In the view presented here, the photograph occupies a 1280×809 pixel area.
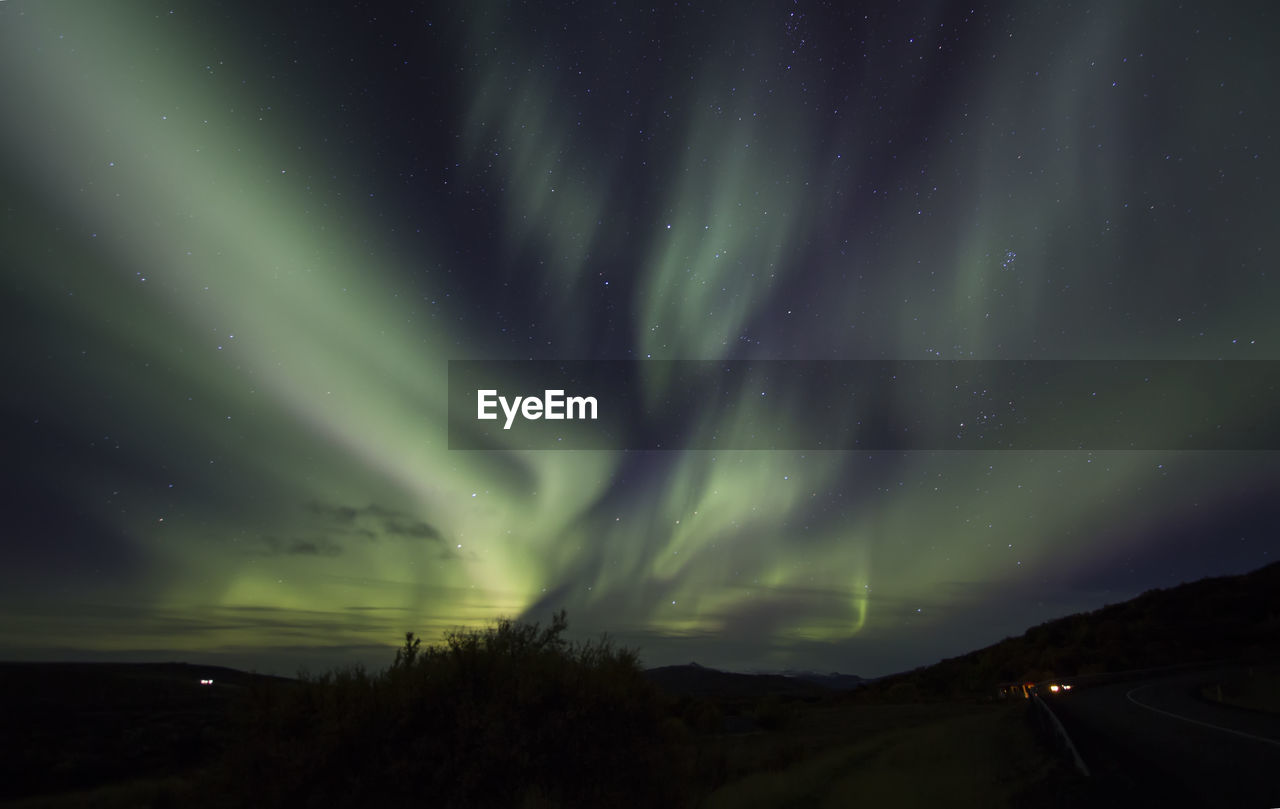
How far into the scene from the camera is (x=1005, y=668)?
67.6 metres

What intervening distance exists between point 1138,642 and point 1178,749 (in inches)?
2400

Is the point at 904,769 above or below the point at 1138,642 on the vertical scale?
below

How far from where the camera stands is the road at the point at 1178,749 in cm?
1252

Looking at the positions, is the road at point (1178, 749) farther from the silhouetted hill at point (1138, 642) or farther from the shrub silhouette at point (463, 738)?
the silhouetted hill at point (1138, 642)

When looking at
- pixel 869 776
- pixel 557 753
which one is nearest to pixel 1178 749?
pixel 869 776

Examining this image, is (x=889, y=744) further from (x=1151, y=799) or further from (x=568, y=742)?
(x=568, y=742)

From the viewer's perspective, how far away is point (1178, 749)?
17891 millimetres

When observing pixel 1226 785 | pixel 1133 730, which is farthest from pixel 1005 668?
pixel 1226 785

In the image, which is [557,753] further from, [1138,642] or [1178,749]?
[1138,642]

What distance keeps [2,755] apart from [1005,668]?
67460mm

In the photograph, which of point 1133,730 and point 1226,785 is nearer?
point 1226,785

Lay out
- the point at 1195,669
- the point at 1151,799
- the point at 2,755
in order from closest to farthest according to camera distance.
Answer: the point at 1151,799 < the point at 2,755 < the point at 1195,669

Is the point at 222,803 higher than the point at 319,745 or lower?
lower

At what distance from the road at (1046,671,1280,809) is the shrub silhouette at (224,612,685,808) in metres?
7.71
